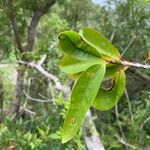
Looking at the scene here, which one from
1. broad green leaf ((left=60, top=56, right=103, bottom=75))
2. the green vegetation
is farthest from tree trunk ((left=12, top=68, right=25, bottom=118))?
broad green leaf ((left=60, top=56, right=103, bottom=75))

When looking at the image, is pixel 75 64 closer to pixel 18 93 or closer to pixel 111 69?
pixel 111 69

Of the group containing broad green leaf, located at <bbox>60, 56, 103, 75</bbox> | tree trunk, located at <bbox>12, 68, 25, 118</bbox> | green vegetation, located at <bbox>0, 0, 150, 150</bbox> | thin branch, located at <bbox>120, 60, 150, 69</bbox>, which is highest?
thin branch, located at <bbox>120, 60, 150, 69</bbox>

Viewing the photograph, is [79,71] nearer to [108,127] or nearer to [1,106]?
[1,106]

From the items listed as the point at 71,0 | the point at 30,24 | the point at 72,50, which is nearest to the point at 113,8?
the point at 71,0

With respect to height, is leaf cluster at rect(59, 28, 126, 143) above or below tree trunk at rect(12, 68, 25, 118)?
above

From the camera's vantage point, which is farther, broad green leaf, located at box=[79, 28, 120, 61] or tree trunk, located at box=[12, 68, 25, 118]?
tree trunk, located at box=[12, 68, 25, 118]

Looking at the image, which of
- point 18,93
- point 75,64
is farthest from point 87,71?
point 18,93

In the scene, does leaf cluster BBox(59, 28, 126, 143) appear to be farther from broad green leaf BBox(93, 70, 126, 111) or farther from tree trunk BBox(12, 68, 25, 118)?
tree trunk BBox(12, 68, 25, 118)
